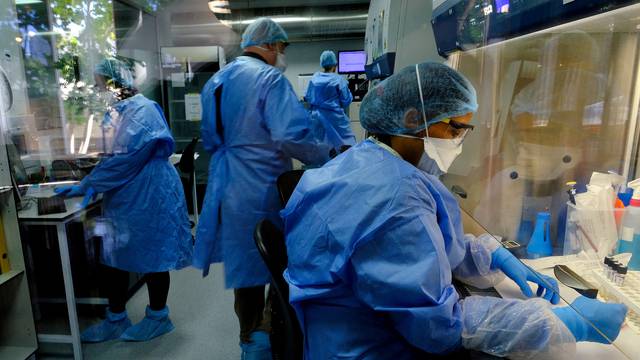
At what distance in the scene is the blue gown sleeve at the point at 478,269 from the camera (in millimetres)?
1081

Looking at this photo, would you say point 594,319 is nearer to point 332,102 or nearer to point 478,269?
point 478,269

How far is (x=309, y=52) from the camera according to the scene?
5922 mm

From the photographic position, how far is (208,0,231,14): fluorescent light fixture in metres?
4.50

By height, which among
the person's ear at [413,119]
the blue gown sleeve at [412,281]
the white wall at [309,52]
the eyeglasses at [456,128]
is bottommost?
the blue gown sleeve at [412,281]

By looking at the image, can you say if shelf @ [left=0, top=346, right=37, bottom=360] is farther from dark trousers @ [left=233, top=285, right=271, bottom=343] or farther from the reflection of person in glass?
the reflection of person in glass

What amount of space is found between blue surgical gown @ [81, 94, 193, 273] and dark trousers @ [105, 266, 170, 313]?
0.29 feet

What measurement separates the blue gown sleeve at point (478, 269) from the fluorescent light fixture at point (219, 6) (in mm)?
4351

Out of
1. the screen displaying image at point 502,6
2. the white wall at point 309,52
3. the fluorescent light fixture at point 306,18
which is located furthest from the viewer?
the white wall at point 309,52

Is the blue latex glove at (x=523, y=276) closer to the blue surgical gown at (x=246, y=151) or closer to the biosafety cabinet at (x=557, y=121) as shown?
the biosafety cabinet at (x=557, y=121)

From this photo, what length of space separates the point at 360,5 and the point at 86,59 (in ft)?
9.83

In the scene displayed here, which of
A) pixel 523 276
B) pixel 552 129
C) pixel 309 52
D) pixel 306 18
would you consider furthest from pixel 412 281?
pixel 309 52

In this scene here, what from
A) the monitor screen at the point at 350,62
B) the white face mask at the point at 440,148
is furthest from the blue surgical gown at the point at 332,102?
the white face mask at the point at 440,148

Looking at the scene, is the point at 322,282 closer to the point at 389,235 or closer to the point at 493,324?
the point at 389,235

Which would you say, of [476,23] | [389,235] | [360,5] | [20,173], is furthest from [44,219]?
[360,5]
